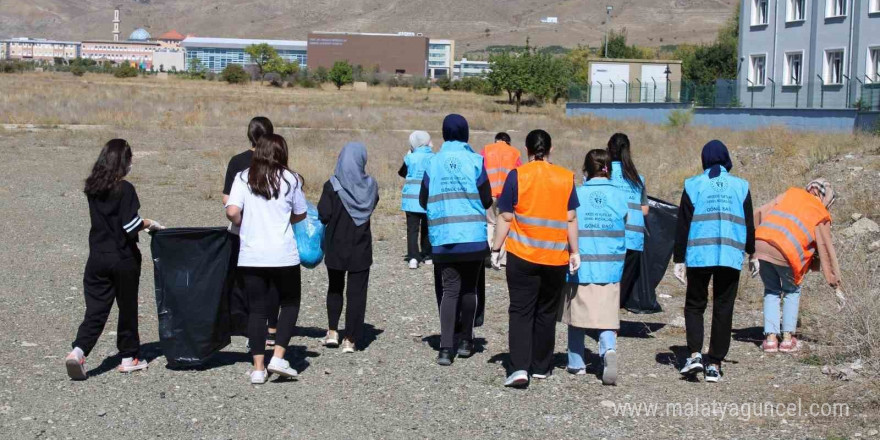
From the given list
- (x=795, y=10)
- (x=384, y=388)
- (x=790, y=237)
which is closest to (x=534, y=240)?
(x=384, y=388)

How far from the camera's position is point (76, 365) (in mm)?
6641

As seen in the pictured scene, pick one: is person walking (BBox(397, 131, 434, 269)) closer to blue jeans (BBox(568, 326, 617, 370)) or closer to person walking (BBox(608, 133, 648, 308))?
person walking (BBox(608, 133, 648, 308))

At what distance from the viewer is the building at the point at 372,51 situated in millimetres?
139250

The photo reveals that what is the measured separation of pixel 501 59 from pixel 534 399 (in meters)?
72.0

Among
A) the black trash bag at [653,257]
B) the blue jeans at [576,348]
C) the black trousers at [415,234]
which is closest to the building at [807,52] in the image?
the black trousers at [415,234]

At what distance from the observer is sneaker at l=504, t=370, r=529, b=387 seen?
266 inches

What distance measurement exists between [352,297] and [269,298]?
1.06m

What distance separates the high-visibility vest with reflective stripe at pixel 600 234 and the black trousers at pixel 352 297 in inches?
70.1

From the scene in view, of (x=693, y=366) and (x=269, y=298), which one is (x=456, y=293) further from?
(x=693, y=366)

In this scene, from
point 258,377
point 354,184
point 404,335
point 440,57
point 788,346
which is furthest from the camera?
point 440,57

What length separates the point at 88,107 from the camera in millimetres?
46281

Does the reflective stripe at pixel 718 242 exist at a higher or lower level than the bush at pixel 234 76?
lower

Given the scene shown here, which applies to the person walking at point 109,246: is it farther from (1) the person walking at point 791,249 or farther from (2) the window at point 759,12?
(2) the window at point 759,12

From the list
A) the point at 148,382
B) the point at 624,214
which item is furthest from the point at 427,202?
the point at 148,382
